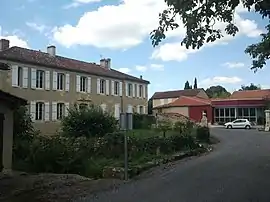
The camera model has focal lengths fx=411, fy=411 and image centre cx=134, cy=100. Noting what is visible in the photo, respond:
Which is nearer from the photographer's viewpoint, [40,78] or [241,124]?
[40,78]

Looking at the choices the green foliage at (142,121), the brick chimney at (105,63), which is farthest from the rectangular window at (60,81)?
the brick chimney at (105,63)

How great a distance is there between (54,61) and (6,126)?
27.8 meters

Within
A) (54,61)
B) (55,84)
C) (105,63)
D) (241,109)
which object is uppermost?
(105,63)

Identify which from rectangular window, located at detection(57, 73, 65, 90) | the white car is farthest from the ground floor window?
rectangular window, located at detection(57, 73, 65, 90)

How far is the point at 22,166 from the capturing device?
17.4 meters

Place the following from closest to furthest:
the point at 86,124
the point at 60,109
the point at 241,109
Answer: the point at 86,124
the point at 60,109
the point at 241,109

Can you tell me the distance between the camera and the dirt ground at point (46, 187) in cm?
1020

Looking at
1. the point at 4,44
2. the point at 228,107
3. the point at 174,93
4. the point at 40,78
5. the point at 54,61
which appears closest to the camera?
the point at 40,78

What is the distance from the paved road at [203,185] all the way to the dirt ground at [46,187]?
0.75m

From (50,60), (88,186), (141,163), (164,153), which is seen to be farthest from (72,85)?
(88,186)

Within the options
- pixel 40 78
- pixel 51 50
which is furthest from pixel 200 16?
pixel 51 50

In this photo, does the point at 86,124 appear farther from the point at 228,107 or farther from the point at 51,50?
the point at 228,107

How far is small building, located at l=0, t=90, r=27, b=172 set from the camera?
14.0 m

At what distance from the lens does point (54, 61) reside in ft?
136
